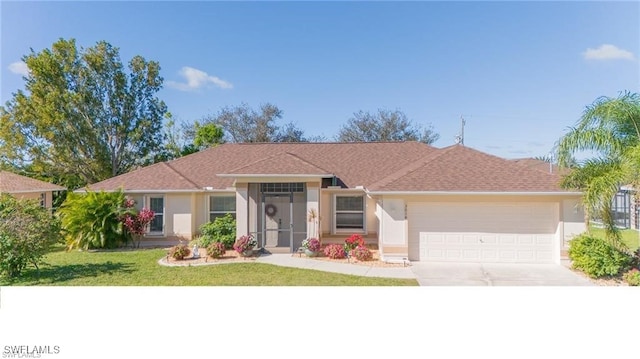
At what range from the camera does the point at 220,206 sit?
48.8 feet

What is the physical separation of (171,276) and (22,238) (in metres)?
4.18

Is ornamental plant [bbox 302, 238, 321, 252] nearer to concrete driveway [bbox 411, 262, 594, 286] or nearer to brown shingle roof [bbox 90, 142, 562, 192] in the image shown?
brown shingle roof [bbox 90, 142, 562, 192]

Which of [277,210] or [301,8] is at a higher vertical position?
[301,8]

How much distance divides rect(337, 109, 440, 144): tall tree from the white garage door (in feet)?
90.7

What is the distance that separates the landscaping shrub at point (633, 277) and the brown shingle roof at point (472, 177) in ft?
9.51

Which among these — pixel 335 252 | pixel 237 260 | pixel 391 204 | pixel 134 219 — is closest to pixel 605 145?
pixel 391 204

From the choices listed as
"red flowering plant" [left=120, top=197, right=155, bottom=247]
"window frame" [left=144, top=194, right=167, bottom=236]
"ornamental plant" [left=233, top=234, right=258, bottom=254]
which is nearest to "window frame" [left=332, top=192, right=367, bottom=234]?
"ornamental plant" [left=233, top=234, right=258, bottom=254]

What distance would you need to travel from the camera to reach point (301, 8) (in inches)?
550

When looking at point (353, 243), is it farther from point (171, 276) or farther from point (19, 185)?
point (19, 185)
